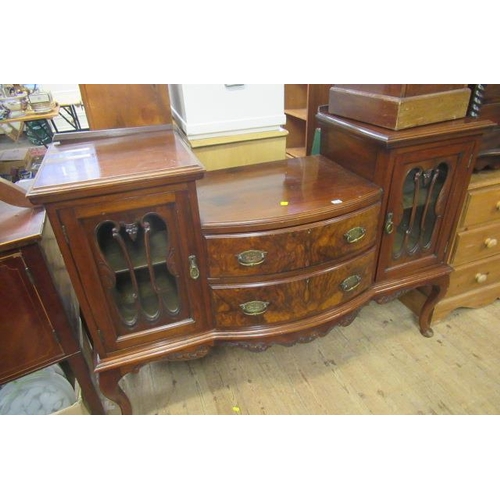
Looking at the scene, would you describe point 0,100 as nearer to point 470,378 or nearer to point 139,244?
point 139,244

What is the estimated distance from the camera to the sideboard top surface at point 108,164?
780 millimetres

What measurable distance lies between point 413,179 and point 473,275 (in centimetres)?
73

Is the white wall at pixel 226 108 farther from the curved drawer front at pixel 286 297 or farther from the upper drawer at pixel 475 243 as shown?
the upper drawer at pixel 475 243

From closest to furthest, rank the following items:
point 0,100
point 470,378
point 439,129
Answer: point 439,129 → point 470,378 → point 0,100

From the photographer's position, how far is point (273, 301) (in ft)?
3.56

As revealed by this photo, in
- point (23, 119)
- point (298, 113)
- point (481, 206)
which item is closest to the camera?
point (481, 206)

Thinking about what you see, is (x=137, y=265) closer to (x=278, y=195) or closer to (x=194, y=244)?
(x=194, y=244)

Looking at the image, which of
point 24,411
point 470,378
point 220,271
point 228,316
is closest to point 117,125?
point 220,271

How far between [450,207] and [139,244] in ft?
3.64

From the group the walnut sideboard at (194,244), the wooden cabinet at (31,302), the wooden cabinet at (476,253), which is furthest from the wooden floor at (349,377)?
the wooden cabinet at (31,302)

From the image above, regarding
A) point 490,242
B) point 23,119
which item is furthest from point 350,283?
point 23,119

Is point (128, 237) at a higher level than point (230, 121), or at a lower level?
lower

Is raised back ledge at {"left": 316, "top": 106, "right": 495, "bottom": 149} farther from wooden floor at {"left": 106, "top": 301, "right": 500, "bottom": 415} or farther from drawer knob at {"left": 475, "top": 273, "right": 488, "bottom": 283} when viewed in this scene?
wooden floor at {"left": 106, "top": 301, "right": 500, "bottom": 415}

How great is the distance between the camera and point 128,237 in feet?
3.19
